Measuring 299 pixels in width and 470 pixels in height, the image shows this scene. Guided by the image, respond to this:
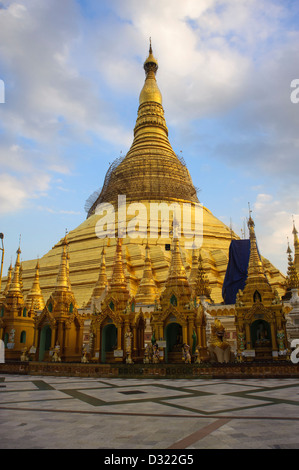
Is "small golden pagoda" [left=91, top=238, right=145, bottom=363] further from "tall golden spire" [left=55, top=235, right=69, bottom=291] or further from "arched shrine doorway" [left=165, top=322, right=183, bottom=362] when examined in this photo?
"tall golden spire" [left=55, top=235, right=69, bottom=291]

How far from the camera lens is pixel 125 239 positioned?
1655 inches

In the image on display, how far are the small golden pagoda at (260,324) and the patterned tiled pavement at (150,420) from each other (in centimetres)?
1009

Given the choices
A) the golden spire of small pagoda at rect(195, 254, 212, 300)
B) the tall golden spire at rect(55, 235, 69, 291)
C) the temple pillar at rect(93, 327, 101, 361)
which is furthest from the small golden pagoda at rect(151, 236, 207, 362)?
the tall golden spire at rect(55, 235, 69, 291)

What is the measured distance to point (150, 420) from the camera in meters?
5.89

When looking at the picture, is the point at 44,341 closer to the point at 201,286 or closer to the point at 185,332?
the point at 185,332

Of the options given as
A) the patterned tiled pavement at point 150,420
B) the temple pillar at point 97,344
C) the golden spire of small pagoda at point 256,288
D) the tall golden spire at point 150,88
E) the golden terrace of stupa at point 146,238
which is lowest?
the patterned tiled pavement at point 150,420

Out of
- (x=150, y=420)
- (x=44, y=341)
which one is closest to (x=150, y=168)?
(x=44, y=341)

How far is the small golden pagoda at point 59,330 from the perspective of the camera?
21234 mm

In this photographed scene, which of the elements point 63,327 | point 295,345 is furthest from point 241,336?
point 63,327

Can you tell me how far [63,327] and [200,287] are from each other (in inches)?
Answer: 397


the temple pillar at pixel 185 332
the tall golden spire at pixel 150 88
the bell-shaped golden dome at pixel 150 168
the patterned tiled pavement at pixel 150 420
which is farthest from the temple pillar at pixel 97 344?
the tall golden spire at pixel 150 88

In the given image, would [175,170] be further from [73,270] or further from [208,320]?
[208,320]

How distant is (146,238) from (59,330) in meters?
22.3

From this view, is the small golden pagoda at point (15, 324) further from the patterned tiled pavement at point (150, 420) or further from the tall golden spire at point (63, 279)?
the patterned tiled pavement at point (150, 420)
